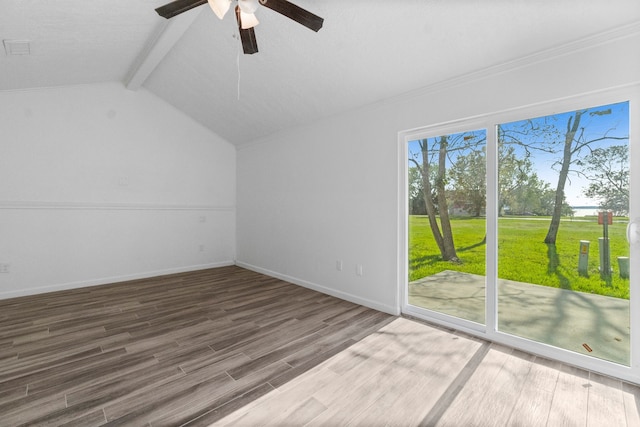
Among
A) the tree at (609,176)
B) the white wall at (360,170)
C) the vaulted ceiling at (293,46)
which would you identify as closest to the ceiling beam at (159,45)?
the vaulted ceiling at (293,46)

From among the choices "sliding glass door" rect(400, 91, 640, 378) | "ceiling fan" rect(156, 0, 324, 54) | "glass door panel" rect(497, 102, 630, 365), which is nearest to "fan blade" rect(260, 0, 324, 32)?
"ceiling fan" rect(156, 0, 324, 54)

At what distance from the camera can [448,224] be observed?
2934mm

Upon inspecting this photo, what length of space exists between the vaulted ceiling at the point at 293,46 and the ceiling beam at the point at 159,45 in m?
0.02

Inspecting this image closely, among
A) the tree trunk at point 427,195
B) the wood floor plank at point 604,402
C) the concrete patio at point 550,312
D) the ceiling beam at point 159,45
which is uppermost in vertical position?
the ceiling beam at point 159,45

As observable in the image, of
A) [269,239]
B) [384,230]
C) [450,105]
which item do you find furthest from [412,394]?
[269,239]

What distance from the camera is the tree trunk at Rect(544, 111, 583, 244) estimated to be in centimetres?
225

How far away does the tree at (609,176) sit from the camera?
2.04 metres

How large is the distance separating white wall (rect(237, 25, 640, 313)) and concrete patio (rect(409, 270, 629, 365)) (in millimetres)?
640

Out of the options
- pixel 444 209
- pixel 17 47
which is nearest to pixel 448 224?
pixel 444 209

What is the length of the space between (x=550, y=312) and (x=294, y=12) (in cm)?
299

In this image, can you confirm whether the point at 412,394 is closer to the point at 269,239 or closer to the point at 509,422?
the point at 509,422

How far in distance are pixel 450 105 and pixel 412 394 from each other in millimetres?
2426

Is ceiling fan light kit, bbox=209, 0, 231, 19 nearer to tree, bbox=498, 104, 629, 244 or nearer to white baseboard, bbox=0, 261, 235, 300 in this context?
tree, bbox=498, 104, 629, 244

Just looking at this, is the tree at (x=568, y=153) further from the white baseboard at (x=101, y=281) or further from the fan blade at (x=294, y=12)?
the white baseboard at (x=101, y=281)
